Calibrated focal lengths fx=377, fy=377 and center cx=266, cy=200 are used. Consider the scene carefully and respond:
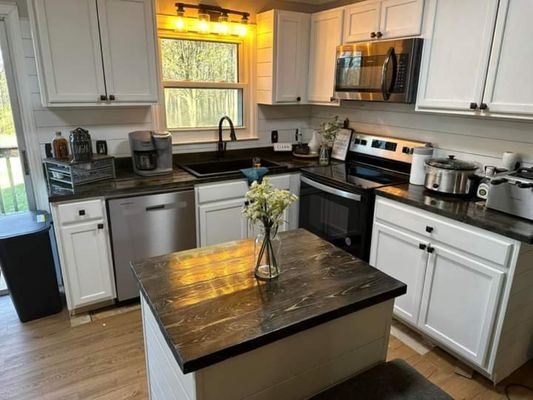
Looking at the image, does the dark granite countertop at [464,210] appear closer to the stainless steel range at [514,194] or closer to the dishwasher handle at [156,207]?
the stainless steel range at [514,194]

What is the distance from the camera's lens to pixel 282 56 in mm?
3301

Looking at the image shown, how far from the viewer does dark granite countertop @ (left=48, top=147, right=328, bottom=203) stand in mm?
2502

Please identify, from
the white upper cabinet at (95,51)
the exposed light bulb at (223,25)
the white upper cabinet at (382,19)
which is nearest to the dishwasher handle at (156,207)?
the white upper cabinet at (95,51)

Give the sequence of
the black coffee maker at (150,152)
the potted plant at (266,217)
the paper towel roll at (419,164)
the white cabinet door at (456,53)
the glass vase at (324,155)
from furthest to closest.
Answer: the glass vase at (324,155) < the black coffee maker at (150,152) < the paper towel roll at (419,164) < the white cabinet door at (456,53) < the potted plant at (266,217)

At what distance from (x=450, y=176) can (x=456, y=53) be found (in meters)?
0.75

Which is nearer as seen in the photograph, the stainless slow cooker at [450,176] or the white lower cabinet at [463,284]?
the white lower cabinet at [463,284]

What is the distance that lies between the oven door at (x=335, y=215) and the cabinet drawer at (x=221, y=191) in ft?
1.82

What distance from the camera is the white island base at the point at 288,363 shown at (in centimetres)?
112

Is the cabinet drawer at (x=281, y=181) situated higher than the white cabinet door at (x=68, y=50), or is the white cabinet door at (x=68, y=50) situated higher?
the white cabinet door at (x=68, y=50)

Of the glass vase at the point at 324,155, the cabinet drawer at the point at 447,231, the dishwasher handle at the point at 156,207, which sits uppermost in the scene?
the glass vase at the point at 324,155

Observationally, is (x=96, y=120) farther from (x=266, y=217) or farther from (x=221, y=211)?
(x=266, y=217)

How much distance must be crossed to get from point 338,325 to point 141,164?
210 cm

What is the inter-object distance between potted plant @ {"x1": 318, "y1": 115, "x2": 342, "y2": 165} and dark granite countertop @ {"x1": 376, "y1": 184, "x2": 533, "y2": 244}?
3.17ft

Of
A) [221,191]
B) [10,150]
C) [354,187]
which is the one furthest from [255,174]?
[10,150]
